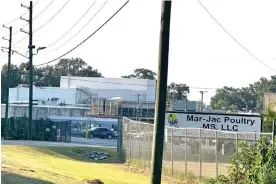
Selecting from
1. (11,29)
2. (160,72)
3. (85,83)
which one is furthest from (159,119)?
(85,83)

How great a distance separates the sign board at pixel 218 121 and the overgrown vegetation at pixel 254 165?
53.1 ft

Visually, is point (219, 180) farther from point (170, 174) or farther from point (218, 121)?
point (218, 121)

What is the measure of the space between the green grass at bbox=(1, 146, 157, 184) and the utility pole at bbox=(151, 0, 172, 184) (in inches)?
166

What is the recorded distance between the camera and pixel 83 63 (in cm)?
14738

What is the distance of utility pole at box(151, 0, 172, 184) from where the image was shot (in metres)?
12.8

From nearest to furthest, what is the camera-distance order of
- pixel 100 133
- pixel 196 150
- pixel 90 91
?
pixel 196 150 < pixel 100 133 < pixel 90 91

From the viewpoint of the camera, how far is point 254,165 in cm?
1296

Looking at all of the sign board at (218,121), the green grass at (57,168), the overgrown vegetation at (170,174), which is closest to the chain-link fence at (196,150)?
the overgrown vegetation at (170,174)

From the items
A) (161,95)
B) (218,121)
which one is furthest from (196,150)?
(161,95)

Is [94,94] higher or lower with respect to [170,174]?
higher

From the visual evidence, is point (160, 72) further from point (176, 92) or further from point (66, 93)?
point (176, 92)

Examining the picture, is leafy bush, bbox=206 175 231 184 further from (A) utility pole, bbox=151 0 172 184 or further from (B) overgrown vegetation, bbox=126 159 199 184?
(B) overgrown vegetation, bbox=126 159 199 184

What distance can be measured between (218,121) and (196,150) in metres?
8.73

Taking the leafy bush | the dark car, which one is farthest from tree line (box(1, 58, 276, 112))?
the leafy bush
